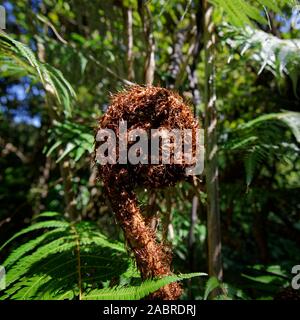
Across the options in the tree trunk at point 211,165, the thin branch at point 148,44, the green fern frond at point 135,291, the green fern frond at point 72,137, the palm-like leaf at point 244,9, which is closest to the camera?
the green fern frond at point 135,291

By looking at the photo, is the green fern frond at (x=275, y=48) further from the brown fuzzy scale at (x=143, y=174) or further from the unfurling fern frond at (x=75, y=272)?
the unfurling fern frond at (x=75, y=272)

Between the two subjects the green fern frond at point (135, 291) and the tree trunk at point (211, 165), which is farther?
the tree trunk at point (211, 165)

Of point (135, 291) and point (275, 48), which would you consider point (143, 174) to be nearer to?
point (135, 291)

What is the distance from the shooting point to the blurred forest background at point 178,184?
3.29 ft

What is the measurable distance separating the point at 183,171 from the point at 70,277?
1.19ft

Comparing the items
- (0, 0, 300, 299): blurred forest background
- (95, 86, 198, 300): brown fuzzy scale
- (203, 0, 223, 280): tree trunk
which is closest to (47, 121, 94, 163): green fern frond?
(0, 0, 300, 299): blurred forest background

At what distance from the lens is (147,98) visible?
83 centimetres

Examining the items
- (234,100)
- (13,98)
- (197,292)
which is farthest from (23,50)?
(13,98)

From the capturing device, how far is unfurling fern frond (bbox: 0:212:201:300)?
83cm

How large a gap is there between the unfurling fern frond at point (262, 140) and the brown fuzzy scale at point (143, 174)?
0.42 metres

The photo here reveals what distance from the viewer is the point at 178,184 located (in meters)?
1.15

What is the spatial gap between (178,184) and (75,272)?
0.39 m

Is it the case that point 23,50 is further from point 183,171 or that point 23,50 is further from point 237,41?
point 237,41

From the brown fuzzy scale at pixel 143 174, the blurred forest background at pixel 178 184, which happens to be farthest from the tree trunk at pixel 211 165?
the brown fuzzy scale at pixel 143 174
